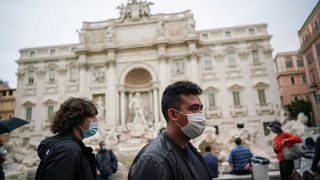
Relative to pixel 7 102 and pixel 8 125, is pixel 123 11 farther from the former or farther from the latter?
pixel 7 102

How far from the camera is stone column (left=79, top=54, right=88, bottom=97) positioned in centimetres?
2381

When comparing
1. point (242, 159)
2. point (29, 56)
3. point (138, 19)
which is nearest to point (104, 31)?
point (138, 19)

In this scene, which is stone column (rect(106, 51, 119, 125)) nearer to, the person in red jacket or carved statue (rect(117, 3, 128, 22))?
carved statue (rect(117, 3, 128, 22))

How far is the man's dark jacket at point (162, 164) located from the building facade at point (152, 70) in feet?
65.8

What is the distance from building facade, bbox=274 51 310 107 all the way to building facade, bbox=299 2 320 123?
5858mm

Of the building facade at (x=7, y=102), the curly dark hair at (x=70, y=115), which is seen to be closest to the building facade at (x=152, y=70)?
the building facade at (x=7, y=102)

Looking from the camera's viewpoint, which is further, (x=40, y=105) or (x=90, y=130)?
(x=40, y=105)

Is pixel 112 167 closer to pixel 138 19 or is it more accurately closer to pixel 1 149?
pixel 1 149

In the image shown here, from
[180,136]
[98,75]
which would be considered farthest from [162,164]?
[98,75]

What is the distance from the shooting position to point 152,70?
2358 cm

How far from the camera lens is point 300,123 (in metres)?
17.6

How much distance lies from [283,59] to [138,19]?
2458cm

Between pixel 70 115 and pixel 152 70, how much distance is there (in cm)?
2135

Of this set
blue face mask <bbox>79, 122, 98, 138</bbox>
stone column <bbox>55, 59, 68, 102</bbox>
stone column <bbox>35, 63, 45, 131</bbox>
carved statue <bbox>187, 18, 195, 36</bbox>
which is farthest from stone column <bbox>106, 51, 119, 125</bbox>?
blue face mask <bbox>79, 122, 98, 138</bbox>
